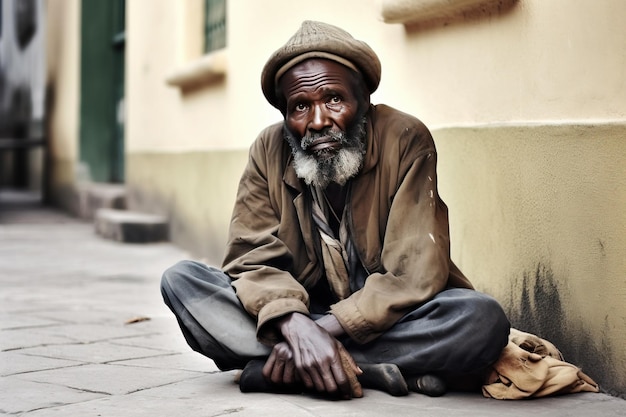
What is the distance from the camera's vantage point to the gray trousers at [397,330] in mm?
3092

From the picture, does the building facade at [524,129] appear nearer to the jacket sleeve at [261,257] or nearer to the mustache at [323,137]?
the mustache at [323,137]

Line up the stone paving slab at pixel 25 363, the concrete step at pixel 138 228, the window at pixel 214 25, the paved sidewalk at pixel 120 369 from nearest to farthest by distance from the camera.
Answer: the paved sidewalk at pixel 120 369, the stone paving slab at pixel 25 363, the window at pixel 214 25, the concrete step at pixel 138 228

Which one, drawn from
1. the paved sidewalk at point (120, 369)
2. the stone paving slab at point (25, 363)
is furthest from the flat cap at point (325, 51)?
the stone paving slab at point (25, 363)

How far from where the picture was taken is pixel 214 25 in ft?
26.5

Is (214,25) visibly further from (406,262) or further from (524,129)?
(406,262)

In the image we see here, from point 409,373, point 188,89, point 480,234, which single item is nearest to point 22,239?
point 188,89

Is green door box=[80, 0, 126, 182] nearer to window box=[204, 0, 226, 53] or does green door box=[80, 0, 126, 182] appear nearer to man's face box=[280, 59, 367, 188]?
window box=[204, 0, 226, 53]

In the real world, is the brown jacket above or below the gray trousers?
above

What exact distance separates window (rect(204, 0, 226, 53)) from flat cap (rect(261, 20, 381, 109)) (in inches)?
178

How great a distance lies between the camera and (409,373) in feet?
10.6

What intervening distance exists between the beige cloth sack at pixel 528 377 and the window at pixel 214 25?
16.7 feet

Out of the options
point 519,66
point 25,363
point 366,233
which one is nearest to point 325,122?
point 366,233

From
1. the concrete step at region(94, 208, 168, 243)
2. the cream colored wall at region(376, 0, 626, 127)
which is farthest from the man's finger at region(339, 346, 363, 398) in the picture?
the concrete step at region(94, 208, 168, 243)

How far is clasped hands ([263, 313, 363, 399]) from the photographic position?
3.03 meters
